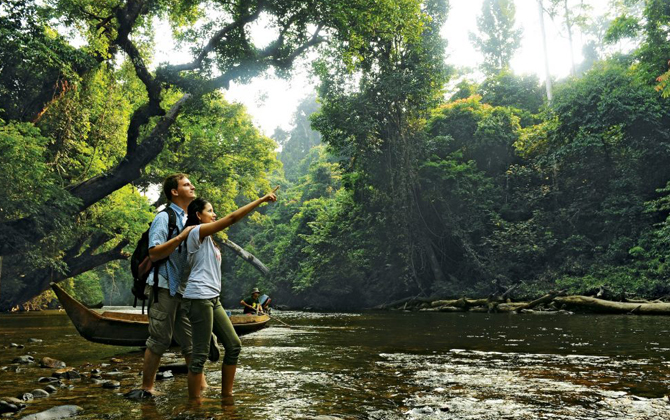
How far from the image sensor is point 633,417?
3199 mm

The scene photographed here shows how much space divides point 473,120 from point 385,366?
25.6 metres

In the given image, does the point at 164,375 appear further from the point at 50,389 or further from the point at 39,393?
the point at 39,393

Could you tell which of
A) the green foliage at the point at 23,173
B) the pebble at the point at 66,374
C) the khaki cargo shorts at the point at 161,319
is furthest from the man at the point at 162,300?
the green foliage at the point at 23,173

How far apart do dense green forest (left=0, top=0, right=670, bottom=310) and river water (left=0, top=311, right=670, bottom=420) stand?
11222 millimetres

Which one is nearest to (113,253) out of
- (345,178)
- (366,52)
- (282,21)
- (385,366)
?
(345,178)

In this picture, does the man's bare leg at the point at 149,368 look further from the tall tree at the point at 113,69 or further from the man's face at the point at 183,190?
the tall tree at the point at 113,69

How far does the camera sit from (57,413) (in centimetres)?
334

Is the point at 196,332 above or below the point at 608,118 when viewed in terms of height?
below

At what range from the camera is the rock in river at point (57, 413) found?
3.21 m

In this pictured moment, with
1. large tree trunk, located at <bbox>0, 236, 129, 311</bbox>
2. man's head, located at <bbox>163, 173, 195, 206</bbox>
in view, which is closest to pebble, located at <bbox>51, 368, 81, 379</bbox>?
man's head, located at <bbox>163, 173, 195, 206</bbox>

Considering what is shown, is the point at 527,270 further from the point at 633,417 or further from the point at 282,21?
the point at 633,417

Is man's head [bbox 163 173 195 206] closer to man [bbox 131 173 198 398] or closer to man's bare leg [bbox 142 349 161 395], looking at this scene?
man [bbox 131 173 198 398]

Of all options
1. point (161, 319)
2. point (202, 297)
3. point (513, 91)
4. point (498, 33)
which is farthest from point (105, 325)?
point (498, 33)

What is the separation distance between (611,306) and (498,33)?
36.1 m
